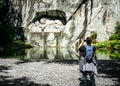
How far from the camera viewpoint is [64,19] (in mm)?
51938

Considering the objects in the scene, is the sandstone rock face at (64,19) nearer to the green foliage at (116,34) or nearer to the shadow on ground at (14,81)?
the green foliage at (116,34)

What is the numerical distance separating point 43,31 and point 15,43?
830 cm

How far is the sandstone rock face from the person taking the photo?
44.5 metres

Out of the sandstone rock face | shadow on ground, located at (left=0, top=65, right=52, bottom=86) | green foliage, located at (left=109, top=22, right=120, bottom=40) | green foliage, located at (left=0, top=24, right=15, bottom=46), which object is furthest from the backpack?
the sandstone rock face

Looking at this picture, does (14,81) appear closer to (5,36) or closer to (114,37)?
(114,37)

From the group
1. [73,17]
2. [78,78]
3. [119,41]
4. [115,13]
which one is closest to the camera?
[78,78]

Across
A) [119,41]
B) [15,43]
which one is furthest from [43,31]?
[119,41]

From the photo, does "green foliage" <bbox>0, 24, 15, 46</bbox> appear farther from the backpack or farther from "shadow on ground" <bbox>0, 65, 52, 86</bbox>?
the backpack

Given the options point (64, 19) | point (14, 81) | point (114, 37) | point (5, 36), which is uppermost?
point (64, 19)

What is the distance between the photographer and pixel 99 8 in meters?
44.8

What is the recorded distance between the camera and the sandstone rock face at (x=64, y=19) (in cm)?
4450

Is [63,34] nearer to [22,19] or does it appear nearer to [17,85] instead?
[22,19]

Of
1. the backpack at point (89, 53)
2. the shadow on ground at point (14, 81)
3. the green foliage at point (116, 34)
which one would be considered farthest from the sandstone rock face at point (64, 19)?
the backpack at point (89, 53)

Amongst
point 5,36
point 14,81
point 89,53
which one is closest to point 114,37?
point 5,36
